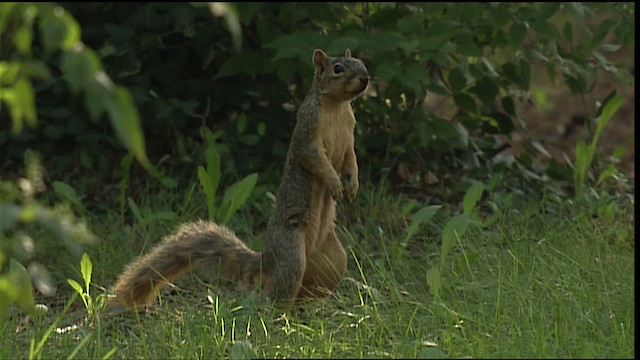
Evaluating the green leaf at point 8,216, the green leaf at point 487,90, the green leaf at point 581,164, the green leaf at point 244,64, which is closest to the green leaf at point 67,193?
the green leaf at point 244,64

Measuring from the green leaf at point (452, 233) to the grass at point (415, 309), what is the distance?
2.1 inches

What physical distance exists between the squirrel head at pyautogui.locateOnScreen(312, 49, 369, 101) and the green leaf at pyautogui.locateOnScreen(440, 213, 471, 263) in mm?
575

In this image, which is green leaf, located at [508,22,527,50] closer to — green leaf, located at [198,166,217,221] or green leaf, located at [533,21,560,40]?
green leaf, located at [533,21,560,40]

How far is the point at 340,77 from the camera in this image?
169 inches

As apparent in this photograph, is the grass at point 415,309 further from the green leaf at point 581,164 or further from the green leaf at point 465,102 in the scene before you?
the green leaf at point 465,102

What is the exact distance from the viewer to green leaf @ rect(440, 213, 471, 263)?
13.9 ft

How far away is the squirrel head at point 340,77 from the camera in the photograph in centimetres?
427

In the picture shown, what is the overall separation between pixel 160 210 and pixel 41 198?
0.58 m

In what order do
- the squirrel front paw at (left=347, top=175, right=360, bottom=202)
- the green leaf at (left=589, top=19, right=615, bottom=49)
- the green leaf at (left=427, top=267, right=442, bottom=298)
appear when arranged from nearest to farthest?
the green leaf at (left=427, top=267, right=442, bottom=298) → the squirrel front paw at (left=347, top=175, right=360, bottom=202) → the green leaf at (left=589, top=19, right=615, bottom=49)

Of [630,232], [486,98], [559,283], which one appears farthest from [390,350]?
[486,98]

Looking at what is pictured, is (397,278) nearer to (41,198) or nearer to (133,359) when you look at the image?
(133,359)

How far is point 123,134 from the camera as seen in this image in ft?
5.61

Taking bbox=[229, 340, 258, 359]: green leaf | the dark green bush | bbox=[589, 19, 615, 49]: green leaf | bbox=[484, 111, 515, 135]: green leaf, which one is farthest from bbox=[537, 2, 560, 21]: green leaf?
bbox=[229, 340, 258, 359]: green leaf

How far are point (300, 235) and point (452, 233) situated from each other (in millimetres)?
547
